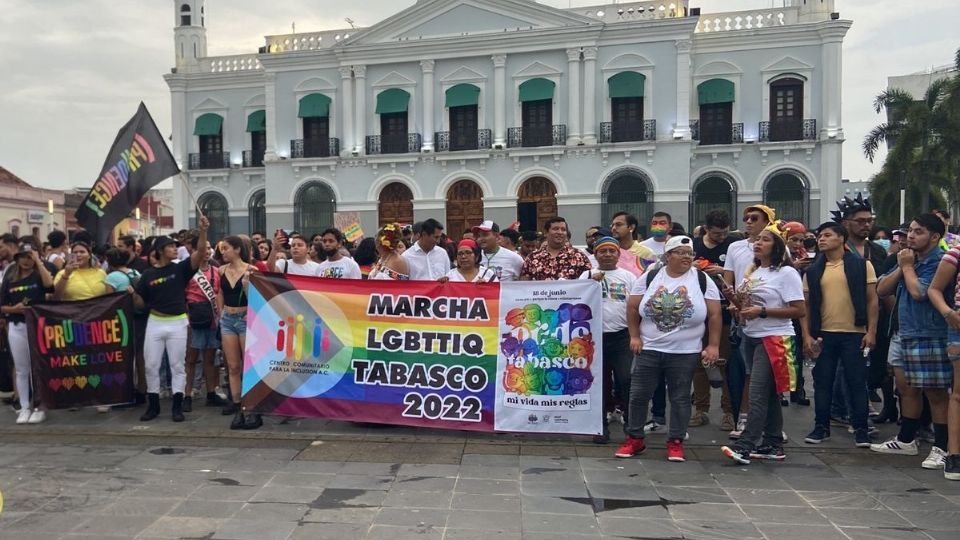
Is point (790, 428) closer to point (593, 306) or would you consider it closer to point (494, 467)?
point (593, 306)

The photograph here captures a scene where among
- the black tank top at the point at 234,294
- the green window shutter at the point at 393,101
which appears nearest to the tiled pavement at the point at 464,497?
the black tank top at the point at 234,294

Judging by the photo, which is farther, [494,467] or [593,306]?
[593,306]

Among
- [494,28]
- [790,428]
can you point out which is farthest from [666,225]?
[494,28]

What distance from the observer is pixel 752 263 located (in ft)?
19.8

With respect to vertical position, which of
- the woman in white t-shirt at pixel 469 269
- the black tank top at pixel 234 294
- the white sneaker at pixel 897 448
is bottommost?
the white sneaker at pixel 897 448

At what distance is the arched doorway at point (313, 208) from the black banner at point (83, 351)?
913 inches

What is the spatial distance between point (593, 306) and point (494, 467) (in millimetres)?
1623

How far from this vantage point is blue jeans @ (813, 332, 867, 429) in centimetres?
594

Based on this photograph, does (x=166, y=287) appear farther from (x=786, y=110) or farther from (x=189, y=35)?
(x=189, y=35)

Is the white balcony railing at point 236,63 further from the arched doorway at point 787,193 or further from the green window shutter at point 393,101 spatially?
the arched doorway at point 787,193

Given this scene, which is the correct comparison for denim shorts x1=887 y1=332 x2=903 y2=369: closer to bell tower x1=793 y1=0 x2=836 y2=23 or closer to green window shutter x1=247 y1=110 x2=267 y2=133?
bell tower x1=793 y1=0 x2=836 y2=23

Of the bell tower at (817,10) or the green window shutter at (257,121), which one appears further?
the green window shutter at (257,121)

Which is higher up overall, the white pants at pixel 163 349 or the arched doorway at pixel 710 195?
the arched doorway at pixel 710 195

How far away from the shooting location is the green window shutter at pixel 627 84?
26500mm
